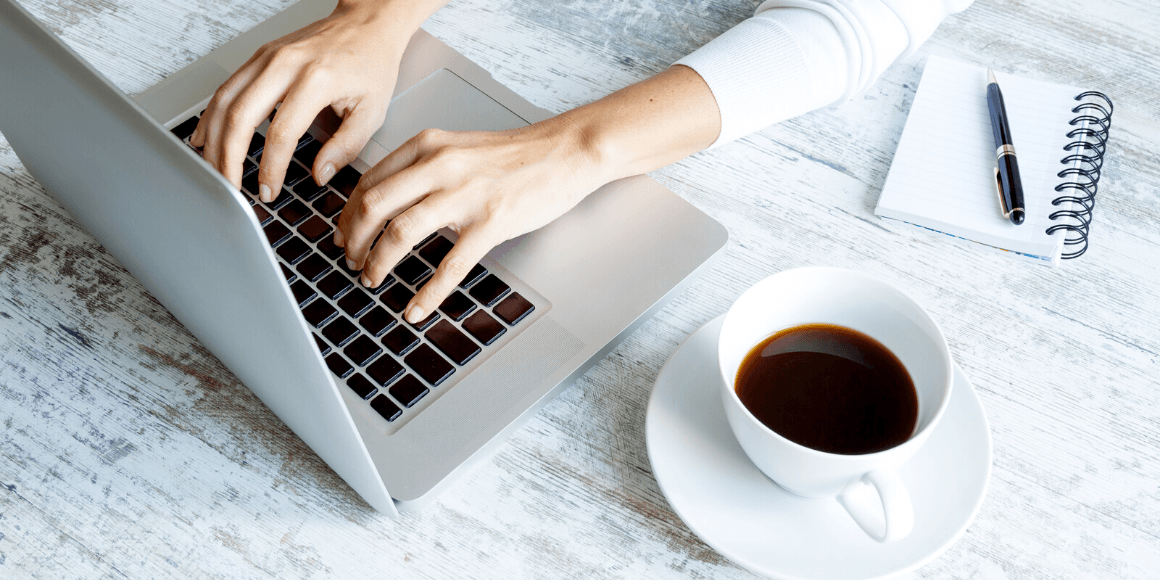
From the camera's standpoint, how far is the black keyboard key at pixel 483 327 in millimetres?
582

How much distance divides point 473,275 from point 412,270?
0.05m

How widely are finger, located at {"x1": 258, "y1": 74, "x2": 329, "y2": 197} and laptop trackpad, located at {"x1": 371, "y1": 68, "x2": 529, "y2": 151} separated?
6 cm

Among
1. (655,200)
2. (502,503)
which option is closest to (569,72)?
(655,200)

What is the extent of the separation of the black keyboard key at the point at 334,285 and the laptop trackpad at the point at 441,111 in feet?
0.51

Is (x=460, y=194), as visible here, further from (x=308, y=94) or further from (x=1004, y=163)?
(x=1004, y=163)

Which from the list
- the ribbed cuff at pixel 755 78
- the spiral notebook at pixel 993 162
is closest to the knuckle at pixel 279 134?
the ribbed cuff at pixel 755 78

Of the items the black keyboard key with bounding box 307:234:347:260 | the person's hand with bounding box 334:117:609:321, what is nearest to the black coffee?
the person's hand with bounding box 334:117:609:321

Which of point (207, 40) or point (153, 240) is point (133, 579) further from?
point (207, 40)

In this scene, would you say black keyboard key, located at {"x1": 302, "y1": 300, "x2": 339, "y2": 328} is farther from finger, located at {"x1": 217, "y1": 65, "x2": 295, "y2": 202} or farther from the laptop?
finger, located at {"x1": 217, "y1": 65, "x2": 295, "y2": 202}

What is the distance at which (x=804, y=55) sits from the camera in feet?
2.42

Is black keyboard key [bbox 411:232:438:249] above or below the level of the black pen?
below

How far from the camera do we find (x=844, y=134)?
0.75m

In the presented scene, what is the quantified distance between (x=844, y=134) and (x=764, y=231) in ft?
0.47

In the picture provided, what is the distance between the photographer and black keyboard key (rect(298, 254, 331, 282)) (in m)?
0.62
